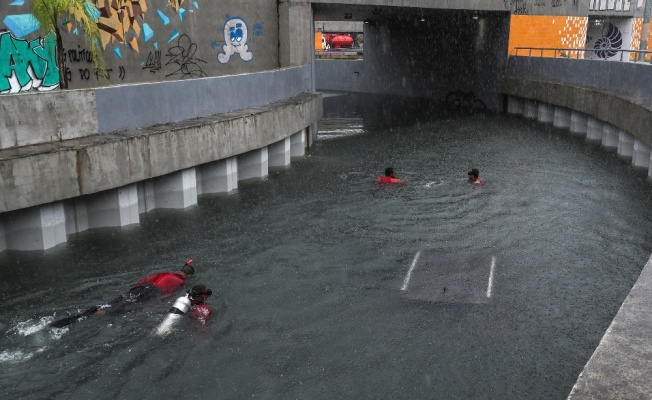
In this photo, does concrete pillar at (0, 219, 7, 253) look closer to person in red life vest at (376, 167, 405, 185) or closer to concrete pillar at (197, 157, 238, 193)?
concrete pillar at (197, 157, 238, 193)

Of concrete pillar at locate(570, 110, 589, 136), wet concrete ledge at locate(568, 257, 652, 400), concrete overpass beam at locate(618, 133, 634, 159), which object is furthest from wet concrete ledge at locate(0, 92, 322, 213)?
concrete pillar at locate(570, 110, 589, 136)

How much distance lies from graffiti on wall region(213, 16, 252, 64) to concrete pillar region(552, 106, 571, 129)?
667 inches

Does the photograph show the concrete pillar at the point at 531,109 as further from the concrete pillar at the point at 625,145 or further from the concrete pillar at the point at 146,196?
the concrete pillar at the point at 146,196

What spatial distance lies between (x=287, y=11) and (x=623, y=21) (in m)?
35.3

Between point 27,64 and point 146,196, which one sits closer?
point 146,196

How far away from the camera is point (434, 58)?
4684cm

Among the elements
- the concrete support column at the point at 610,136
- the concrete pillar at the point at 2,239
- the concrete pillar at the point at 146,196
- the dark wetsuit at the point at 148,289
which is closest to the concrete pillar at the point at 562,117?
the concrete support column at the point at 610,136

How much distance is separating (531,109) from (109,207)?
28.5 metres

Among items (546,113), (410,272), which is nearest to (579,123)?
(546,113)

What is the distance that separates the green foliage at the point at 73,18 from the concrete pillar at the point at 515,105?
2658cm

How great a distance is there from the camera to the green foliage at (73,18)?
16703mm

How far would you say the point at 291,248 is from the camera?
1474 centimetres

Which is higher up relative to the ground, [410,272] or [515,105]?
[515,105]

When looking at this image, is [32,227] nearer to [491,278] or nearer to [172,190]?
[172,190]
